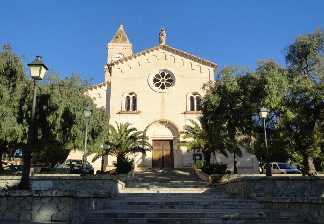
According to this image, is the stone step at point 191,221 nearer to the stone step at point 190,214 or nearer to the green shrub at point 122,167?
the stone step at point 190,214

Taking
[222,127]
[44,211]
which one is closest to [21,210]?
[44,211]

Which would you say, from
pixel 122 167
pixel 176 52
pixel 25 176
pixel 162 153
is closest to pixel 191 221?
pixel 25 176

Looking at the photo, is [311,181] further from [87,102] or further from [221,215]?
[87,102]

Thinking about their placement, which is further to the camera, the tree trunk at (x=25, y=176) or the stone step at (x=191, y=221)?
the stone step at (x=191, y=221)

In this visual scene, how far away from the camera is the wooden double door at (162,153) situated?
108 ft

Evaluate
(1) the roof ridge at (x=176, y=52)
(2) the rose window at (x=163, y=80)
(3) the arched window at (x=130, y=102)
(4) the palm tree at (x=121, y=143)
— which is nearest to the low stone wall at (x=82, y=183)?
(4) the palm tree at (x=121, y=143)

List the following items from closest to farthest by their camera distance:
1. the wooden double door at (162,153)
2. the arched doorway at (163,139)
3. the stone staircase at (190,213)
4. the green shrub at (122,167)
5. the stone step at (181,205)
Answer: the stone staircase at (190,213) → the stone step at (181,205) → the green shrub at (122,167) → the wooden double door at (162,153) → the arched doorway at (163,139)

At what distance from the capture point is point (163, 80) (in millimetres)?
34688

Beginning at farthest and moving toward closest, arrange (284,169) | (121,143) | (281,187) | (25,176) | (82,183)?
(284,169) < (121,143) < (82,183) < (281,187) < (25,176)

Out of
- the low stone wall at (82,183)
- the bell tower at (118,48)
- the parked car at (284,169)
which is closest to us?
the low stone wall at (82,183)

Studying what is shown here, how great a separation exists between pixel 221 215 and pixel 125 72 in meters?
24.9

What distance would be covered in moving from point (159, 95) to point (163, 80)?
1.61 m

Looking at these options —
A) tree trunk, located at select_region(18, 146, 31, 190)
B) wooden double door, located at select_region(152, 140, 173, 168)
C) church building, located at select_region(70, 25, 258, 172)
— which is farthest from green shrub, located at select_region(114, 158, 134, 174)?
tree trunk, located at select_region(18, 146, 31, 190)

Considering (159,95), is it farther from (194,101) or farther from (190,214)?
(190,214)
